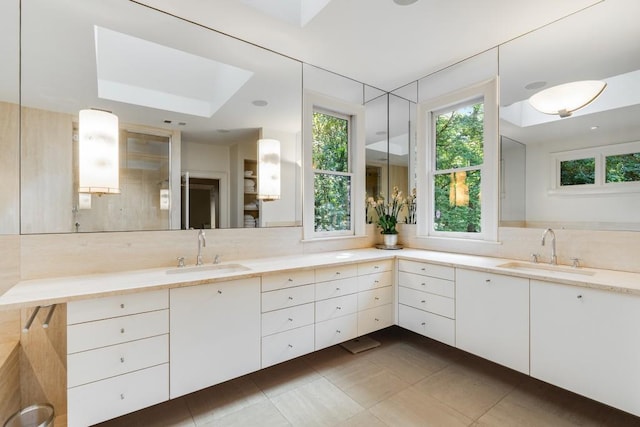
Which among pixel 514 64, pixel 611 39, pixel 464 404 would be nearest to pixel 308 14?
pixel 514 64

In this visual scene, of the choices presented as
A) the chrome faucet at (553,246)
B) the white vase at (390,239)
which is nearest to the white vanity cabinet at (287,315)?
the white vase at (390,239)

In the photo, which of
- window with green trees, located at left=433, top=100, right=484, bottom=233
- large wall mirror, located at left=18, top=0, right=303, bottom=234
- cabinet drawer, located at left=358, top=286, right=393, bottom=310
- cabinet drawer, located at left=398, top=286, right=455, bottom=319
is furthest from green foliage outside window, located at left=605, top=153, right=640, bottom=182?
large wall mirror, located at left=18, top=0, right=303, bottom=234

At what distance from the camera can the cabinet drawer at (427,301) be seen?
8.03 ft

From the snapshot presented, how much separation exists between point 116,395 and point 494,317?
244 centimetres

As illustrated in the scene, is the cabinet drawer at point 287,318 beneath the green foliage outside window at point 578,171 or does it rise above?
beneath

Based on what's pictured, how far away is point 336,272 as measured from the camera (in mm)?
2486

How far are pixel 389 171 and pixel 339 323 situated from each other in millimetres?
1926

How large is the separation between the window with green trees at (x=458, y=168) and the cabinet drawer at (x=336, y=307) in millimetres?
1362

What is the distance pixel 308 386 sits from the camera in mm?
2180

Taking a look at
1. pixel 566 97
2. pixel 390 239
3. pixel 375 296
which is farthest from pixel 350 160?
pixel 566 97

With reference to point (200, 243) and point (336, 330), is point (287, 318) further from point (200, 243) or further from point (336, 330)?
point (200, 243)

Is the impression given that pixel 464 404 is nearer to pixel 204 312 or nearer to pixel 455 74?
pixel 204 312

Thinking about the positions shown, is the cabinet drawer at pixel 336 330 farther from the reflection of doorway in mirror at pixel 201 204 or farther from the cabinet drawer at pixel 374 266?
the reflection of doorway in mirror at pixel 201 204

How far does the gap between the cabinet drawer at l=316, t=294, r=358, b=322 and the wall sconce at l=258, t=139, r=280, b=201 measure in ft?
3.46
